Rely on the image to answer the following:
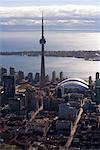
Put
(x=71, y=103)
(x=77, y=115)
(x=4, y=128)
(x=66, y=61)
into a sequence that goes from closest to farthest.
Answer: (x=4, y=128), (x=77, y=115), (x=71, y=103), (x=66, y=61)

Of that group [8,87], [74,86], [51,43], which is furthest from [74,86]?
[51,43]

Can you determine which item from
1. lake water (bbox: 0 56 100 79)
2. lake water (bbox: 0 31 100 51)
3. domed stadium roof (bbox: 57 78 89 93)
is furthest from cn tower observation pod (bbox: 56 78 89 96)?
lake water (bbox: 0 31 100 51)

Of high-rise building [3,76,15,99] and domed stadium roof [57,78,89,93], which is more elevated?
high-rise building [3,76,15,99]

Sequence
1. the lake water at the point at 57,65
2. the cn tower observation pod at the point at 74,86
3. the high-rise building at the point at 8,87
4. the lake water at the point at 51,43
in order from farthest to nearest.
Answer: the lake water at the point at 51,43, the lake water at the point at 57,65, the cn tower observation pod at the point at 74,86, the high-rise building at the point at 8,87

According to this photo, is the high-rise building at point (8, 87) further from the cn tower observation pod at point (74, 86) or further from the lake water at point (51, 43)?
the lake water at point (51, 43)

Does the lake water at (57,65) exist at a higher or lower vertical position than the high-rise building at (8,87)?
lower

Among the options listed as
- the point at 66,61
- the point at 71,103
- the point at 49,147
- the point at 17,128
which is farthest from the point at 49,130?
the point at 66,61

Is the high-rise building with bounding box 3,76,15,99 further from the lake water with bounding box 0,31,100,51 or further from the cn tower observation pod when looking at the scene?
the lake water with bounding box 0,31,100,51

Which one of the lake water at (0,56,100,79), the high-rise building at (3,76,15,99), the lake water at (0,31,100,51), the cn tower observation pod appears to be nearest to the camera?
the high-rise building at (3,76,15,99)

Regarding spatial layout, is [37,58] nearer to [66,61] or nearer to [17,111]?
[66,61]

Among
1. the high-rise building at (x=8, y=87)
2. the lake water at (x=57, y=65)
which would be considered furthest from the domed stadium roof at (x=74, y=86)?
the lake water at (x=57, y=65)

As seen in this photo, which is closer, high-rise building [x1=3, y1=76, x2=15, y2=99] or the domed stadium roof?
high-rise building [x1=3, y1=76, x2=15, y2=99]
